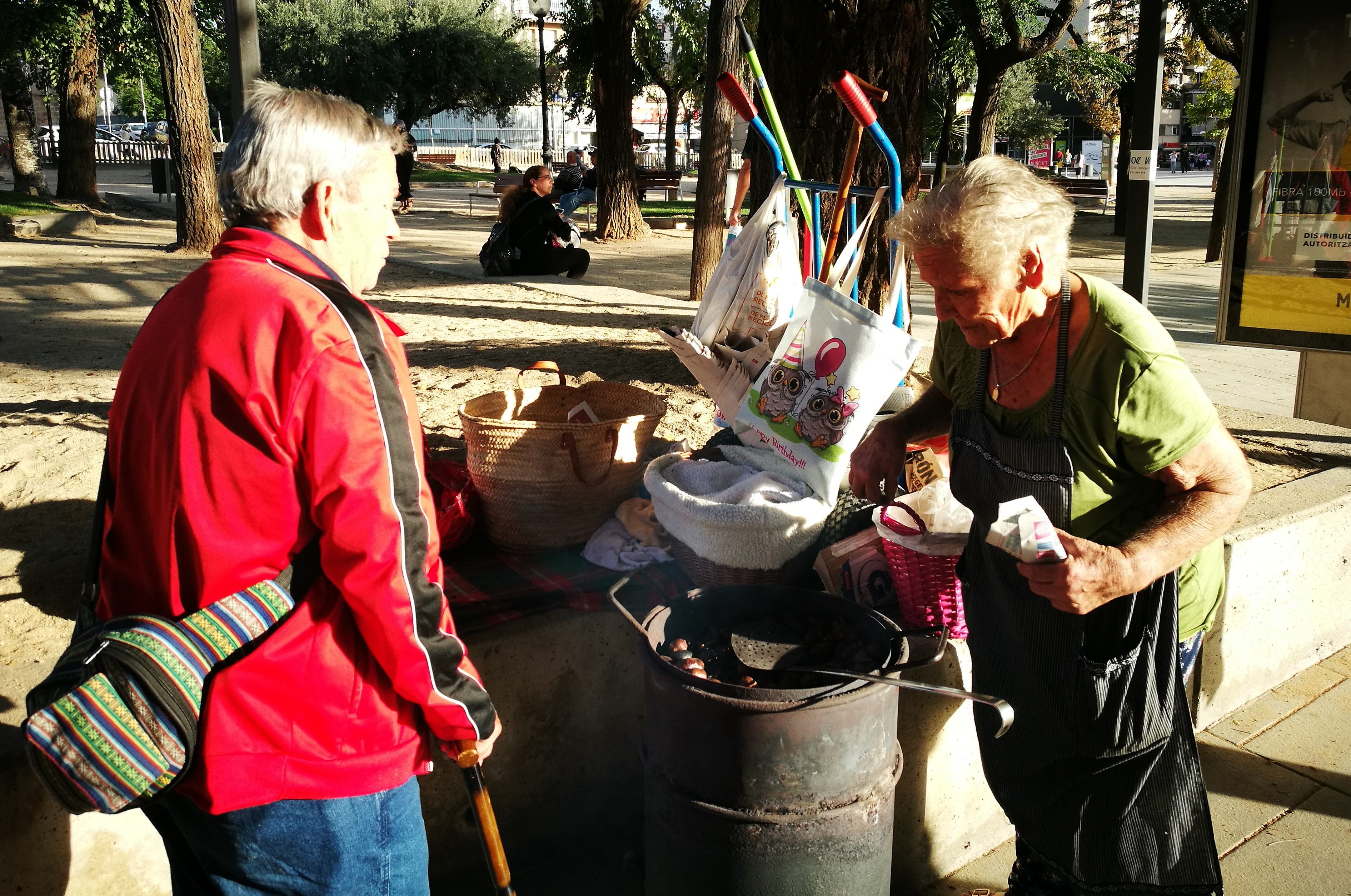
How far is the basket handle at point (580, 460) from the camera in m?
3.12

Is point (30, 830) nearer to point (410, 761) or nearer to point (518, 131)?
point (410, 761)

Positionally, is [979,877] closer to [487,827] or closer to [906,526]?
[906,526]

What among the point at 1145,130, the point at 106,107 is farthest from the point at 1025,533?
the point at 106,107

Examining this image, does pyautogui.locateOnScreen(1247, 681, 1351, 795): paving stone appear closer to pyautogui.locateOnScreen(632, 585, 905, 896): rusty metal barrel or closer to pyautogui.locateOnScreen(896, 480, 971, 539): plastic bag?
pyautogui.locateOnScreen(896, 480, 971, 539): plastic bag

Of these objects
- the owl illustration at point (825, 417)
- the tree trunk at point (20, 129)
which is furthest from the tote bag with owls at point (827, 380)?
the tree trunk at point (20, 129)

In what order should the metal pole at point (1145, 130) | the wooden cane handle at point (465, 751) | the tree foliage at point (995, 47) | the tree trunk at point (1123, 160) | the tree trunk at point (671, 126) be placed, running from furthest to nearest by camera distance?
the tree trunk at point (671, 126), the tree trunk at point (1123, 160), the tree foliage at point (995, 47), the metal pole at point (1145, 130), the wooden cane handle at point (465, 751)

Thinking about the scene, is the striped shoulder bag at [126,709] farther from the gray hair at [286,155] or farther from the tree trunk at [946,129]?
the tree trunk at [946,129]

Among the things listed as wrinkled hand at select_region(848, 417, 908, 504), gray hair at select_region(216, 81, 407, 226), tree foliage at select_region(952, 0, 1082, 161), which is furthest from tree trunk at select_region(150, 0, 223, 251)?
gray hair at select_region(216, 81, 407, 226)

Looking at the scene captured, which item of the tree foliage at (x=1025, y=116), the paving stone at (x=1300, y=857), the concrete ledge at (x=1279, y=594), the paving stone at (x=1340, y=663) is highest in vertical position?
the tree foliage at (x=1025, y=116)

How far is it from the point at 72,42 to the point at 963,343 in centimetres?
2241

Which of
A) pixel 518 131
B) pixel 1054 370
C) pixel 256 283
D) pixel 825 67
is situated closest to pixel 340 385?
pixel 256 283

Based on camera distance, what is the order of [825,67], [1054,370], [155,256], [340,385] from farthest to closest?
[155,256] → [825,67] → [1054,370] → [340,385]

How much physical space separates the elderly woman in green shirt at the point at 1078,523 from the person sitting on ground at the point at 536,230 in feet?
30.5

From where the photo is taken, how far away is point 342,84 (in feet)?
131
